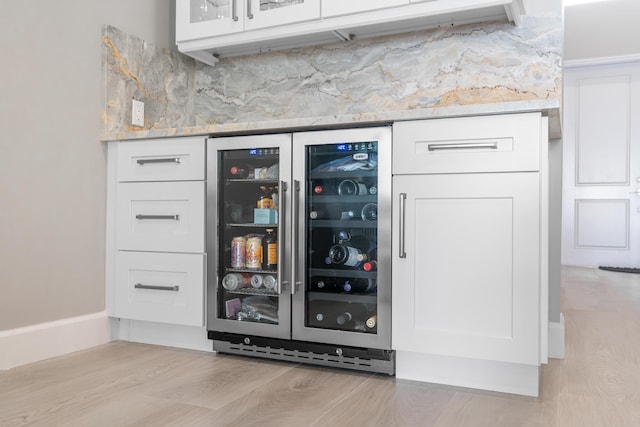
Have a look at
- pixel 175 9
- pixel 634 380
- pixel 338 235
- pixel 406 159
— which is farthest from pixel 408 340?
pixel 175 9

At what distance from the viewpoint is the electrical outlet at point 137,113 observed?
245 centimetres

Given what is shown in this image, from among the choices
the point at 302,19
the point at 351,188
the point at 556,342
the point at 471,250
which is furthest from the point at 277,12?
the point at 556,342

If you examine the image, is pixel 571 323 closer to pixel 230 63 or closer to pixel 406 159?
pixel 406 159

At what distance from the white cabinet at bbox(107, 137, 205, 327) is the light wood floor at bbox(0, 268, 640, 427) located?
202mm

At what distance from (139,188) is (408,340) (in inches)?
51.6

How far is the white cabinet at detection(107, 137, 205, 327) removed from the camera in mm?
2104

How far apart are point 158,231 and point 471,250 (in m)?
1.29

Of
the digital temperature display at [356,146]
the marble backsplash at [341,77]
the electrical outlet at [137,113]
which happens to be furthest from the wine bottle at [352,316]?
the electrical outlet at [137,113]

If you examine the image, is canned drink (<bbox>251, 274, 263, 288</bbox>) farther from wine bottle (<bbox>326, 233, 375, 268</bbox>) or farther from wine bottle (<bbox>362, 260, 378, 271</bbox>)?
wine bottle (<bbox>362, 260, 378, 271</bbox>)

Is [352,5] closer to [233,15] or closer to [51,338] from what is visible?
[233,15]

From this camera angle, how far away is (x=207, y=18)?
2469 millimetres

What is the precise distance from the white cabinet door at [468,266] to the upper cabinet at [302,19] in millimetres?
781

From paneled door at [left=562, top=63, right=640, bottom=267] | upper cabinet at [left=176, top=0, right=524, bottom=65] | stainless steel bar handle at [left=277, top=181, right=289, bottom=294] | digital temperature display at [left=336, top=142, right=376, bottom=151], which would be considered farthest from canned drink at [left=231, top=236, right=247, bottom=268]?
paneled door at [left=562, top=63, right=640, bottom=267]

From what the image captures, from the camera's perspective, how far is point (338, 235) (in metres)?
1.93
